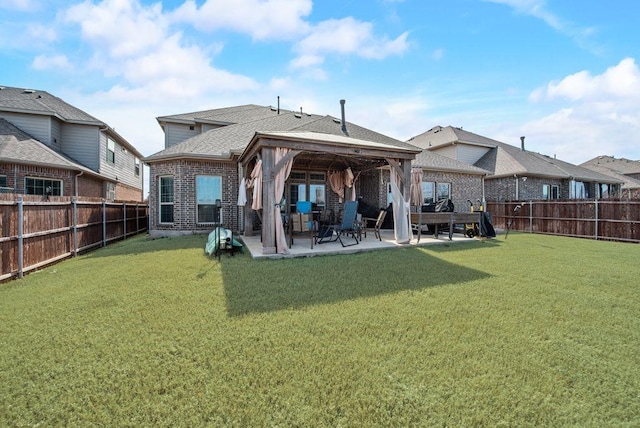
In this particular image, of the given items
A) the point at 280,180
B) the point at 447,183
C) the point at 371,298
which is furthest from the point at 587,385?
the point at 447,183

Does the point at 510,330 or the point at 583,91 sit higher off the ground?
the point at 583,91

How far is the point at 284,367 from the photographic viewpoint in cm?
248

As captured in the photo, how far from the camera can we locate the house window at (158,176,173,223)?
11.8m

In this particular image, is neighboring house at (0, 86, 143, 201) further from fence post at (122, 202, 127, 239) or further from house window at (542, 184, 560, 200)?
house window at (542, 184, 560, 200)

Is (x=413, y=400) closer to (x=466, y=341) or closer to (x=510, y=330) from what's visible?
(x=466, y=341)

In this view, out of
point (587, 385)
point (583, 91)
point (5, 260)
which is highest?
point (583, 91)

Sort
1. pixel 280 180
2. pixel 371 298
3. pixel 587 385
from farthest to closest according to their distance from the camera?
pixel 280 180
pixel 371 298
pixel 587 385

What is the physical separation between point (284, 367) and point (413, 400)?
41.0 inches

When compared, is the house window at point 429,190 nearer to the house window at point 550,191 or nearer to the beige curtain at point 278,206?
the house window at point 550,191

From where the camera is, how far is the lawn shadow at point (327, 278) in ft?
13.4

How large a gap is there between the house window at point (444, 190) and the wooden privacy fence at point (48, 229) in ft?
47.8

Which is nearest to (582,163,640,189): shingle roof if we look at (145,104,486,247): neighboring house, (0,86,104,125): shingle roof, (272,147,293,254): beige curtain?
(145,104,486,247): neighboring house

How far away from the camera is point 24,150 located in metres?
11.9

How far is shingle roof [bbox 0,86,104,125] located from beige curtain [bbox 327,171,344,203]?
12656 mm
